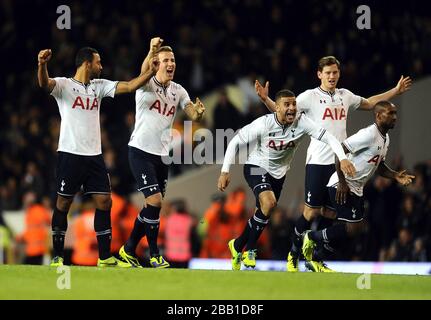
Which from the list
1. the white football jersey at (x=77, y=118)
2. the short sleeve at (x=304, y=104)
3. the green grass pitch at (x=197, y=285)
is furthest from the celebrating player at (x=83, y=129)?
the short sleeve at (x=304, y=104)

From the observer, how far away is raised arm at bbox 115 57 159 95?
42.8ft

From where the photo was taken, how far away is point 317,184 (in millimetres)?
13938

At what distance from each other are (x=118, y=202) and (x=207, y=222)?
5.18 ft

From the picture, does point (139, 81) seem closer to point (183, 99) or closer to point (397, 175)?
point (183, 99)

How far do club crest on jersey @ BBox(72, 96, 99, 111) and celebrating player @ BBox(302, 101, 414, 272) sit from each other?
2734 millimetres

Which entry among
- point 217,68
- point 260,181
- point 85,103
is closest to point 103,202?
point 85,103

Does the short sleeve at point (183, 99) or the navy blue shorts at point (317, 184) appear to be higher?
the short sleeve at point (183, 99)

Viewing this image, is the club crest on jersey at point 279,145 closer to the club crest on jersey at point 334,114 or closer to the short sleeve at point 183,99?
the club crest on jersey at point 334,114

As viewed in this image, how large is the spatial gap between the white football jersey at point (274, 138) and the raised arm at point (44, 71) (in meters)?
2.12

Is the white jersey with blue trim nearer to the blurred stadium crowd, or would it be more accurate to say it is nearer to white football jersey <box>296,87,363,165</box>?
white football jersey <box>296,87,363,165</box>

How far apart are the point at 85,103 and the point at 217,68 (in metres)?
10.5

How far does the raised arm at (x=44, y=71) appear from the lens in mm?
12516

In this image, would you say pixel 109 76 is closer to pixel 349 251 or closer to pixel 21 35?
pixel 21 35
